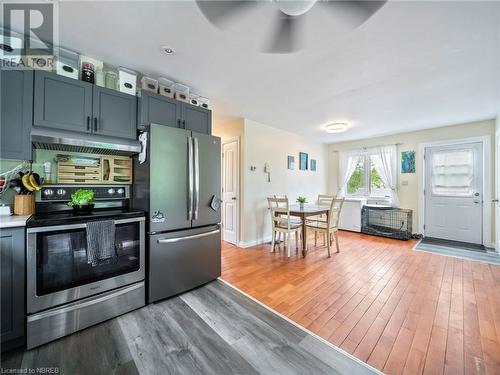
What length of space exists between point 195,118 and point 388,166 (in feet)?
16.1

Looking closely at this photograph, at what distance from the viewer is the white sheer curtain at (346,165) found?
19.1 feet

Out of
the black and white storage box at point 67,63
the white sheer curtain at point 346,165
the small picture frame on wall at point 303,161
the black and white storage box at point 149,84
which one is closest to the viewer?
the black and white storage box at point 67,63

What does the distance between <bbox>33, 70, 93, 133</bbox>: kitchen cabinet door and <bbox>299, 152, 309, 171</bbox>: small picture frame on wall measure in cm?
441

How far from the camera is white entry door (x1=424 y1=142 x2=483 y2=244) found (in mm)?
4137

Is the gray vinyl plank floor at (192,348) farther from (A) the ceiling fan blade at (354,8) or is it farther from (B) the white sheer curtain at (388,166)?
(B) the white sheer curtain at (388,166)

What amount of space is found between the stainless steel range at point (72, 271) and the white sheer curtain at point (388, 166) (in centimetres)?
556

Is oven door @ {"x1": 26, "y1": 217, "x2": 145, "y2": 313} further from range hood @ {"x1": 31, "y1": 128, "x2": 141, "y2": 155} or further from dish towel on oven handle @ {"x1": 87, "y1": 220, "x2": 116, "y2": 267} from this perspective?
range hood @ {"x1": 31, "y1": 128, "x2": 141, "y2": 155}

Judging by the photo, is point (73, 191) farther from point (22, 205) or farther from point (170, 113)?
point (170, 113)

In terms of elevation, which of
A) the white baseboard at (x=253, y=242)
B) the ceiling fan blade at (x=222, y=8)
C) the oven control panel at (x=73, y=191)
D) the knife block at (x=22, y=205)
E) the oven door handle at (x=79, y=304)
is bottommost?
the white baseboard at (x=253, y=242)

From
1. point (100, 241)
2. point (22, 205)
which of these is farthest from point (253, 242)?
point (22, 205)

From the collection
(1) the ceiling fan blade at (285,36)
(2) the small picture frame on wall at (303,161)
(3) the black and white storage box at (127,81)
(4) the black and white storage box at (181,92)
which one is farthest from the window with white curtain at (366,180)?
(3) the black and white storage box at (127,81)

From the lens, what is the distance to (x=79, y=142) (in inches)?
72.2

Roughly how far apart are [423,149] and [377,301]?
4.22 meters

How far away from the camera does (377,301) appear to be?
2.17 metres
